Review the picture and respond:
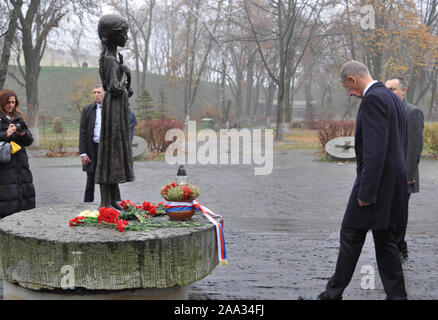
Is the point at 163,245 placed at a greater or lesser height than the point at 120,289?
greater

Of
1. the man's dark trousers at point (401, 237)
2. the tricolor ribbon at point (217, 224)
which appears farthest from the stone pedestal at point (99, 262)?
the man's dark trousers at point (401, 237)

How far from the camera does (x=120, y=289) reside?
349 centimetres

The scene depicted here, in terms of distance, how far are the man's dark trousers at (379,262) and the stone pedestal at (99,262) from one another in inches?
44.3

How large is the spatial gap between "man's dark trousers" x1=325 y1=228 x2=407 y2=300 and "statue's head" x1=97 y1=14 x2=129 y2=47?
2.63 metres

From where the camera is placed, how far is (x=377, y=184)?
11.7 ft

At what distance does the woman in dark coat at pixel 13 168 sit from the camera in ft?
17.3

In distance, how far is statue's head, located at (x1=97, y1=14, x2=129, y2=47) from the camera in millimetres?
4113

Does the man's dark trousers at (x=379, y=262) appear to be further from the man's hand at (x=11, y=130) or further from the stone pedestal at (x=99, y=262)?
the man's hand at (x=11, y=130)

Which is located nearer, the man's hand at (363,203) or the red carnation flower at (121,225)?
the man's hand at (363,203)

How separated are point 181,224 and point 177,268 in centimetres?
46

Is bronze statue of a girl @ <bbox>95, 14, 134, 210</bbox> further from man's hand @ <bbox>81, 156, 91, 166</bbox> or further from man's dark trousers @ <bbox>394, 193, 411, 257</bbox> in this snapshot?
man's dark trousers @ <bbox>394, 193, 411, 257</bbox>

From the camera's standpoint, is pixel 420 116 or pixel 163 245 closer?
pixel 163 245
